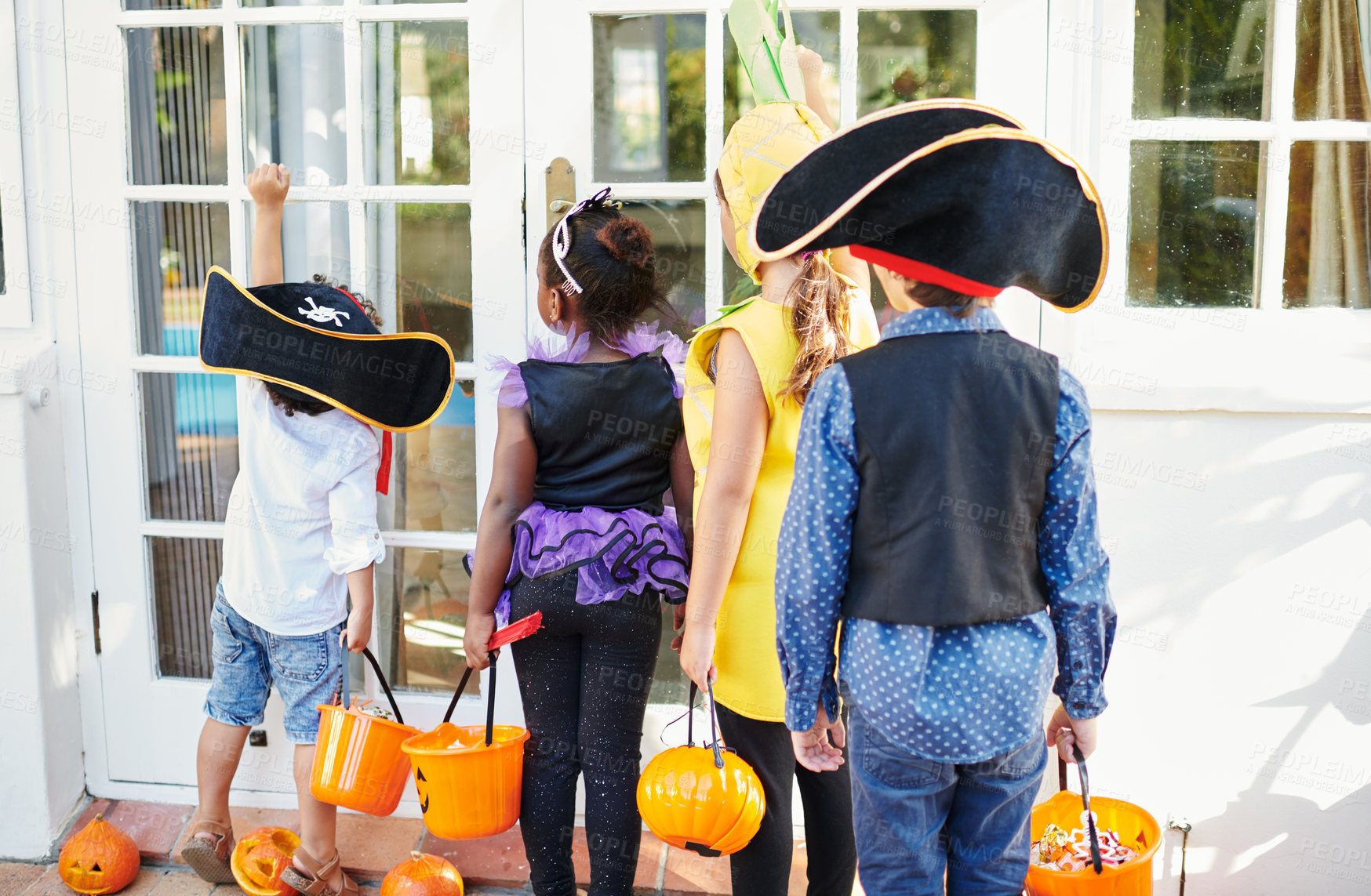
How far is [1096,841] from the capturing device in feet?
5.46

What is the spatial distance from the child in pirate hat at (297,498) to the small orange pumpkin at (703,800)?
812mm

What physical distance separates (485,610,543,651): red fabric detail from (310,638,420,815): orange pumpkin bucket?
1.32ft

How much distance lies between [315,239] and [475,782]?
4.84 ft

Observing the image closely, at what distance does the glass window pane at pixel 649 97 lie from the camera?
8.04ft

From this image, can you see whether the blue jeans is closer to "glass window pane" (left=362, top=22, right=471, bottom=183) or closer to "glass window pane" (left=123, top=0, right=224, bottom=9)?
"glass window pane" (left=362, top=22, right=471, bottom=183)

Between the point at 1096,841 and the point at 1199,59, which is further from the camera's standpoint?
the point at 1199,59

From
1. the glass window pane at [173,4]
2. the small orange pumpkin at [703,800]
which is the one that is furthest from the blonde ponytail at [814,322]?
the glass window pane at [173,4]

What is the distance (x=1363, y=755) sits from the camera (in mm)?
2354

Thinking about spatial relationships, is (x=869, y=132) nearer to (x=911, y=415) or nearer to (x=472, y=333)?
(x=911, y=415)

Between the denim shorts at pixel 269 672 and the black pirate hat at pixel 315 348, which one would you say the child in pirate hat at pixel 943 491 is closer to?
the black pirate hat at pixel 315 348

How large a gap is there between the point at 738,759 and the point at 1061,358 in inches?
47.2

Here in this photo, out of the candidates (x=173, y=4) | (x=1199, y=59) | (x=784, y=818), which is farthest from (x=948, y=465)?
(x=173, y=4)

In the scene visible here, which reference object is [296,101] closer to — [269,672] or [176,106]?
[176,106]

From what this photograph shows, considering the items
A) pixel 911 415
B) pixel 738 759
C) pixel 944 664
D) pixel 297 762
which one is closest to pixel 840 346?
pixel 911 415
